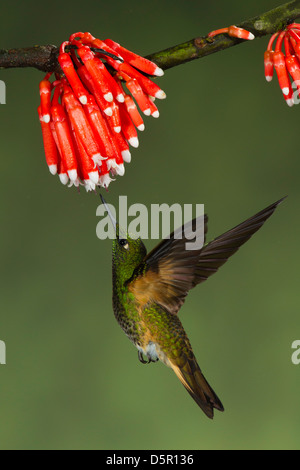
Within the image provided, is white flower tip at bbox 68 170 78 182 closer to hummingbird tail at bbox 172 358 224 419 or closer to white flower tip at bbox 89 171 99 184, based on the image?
white flower tip at bbox 89 171 99 184

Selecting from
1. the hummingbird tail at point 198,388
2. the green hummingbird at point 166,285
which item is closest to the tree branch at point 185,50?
the green hummingbird at point 166,285

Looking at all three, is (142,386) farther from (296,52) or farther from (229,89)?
(296,52)

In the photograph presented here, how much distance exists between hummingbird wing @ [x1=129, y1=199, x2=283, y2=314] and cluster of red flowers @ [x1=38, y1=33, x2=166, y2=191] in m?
0.17

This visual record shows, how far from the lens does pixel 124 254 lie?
114 centimetres

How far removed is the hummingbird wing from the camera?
1028 millimetres

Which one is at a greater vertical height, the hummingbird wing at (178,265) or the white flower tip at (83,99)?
the white flower tip at (83,99)

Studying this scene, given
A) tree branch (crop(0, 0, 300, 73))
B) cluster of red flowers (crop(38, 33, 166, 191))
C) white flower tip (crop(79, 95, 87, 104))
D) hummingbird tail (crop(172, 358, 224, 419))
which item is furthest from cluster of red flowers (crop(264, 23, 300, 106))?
hummingbird tail (crop(172, 358, 224, 419))

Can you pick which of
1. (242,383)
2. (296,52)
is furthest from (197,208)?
(296,52)

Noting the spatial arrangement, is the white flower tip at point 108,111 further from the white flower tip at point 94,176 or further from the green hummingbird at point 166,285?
the green hummingbird at point 166,285

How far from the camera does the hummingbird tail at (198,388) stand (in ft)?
3.82

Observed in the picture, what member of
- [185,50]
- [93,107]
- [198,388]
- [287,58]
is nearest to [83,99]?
[93,107]

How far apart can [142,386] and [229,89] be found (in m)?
1.00

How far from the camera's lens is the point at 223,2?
2.11m

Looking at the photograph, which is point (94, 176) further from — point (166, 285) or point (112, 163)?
point (166, 285)
